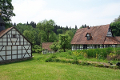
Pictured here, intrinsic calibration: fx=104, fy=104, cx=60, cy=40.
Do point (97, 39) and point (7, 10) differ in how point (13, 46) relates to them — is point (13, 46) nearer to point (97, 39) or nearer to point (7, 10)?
point (7, 10)

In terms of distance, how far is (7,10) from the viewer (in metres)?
25.1

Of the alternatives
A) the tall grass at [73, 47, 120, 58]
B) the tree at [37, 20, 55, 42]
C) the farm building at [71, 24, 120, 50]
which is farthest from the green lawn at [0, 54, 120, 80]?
the tree at [37, 20, 55, 42]

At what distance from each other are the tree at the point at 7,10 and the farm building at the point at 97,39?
1779 cm

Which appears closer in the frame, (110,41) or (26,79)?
(26,79)

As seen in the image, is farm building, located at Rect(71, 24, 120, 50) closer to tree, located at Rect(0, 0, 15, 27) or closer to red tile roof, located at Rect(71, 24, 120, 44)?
red tile roof, located at Rect(71, 24, 120, 44)

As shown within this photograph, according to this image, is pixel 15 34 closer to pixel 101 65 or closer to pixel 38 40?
pixel 101 65


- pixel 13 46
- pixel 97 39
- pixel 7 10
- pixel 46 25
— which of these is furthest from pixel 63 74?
pixel 46 25

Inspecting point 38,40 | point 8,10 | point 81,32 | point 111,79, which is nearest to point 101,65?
point 111,79

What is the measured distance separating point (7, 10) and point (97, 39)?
74.8ft

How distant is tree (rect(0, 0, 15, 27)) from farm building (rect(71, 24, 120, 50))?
58.4 ft

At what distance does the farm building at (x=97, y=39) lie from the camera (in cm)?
2321

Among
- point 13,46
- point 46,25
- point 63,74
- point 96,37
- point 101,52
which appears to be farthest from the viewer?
point 46,25

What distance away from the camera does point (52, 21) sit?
160ft

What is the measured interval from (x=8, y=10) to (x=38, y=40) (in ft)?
110
